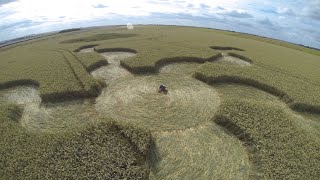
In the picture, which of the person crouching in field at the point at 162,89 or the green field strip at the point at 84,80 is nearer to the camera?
the green field strip at the point at 84,80

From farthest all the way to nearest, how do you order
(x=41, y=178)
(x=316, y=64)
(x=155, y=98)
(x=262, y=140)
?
(x=316, y=64) → (x=155, y=98) → (x=262, y=140) → (x=41, y=178)

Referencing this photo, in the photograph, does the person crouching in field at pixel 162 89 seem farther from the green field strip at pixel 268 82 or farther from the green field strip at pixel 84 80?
the green field strip at pixel 84 80

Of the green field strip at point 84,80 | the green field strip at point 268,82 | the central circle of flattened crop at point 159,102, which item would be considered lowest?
the green field strip at point 84,80

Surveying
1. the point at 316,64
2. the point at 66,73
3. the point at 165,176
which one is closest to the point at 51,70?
the point at 66,73

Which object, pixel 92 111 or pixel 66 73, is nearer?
pixel 92 111

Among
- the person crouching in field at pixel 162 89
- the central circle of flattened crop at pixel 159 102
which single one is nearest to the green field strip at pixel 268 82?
the central circle of flattened crop at pixel 159 102

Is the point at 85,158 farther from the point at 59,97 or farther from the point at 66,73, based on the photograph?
the point at 66,73

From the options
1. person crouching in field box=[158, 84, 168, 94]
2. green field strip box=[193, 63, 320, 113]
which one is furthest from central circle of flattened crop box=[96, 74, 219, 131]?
green field strip box=[193, 63, 320, 113]

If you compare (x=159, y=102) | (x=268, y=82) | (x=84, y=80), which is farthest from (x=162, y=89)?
(x=268, y=82)

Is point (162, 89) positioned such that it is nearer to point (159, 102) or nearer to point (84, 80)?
point (159, 102)
